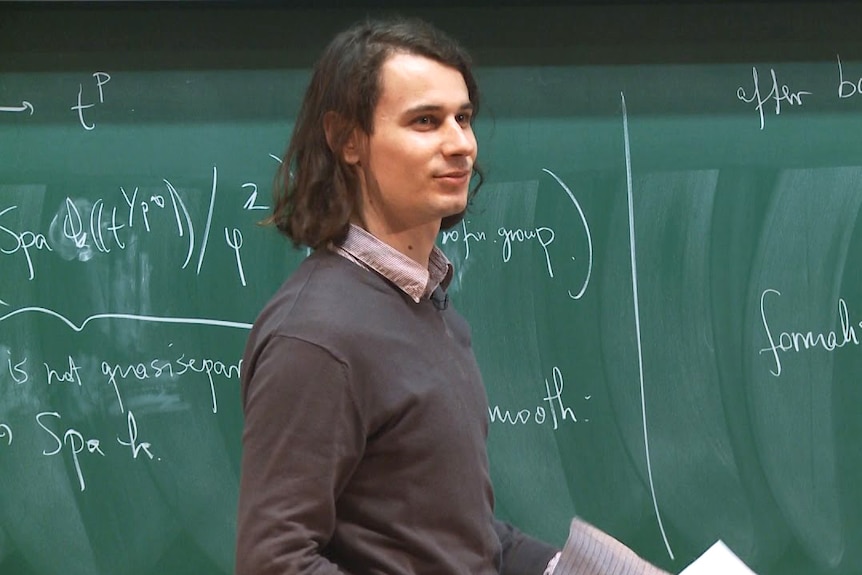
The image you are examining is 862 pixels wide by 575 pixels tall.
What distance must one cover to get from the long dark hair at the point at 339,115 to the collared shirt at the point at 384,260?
15mm

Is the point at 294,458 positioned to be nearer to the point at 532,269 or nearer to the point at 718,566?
the point at 718,566

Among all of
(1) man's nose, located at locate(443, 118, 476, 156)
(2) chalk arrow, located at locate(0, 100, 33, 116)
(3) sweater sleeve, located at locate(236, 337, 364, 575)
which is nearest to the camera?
(3) sweater sleeve, located at locate(236, 337, 364, 575)

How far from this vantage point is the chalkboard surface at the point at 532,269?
1996mm

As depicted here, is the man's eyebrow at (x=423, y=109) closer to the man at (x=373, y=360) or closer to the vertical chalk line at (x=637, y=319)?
the man at (x=373, y=360)

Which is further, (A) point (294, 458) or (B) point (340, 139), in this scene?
(B) point (340, 139)

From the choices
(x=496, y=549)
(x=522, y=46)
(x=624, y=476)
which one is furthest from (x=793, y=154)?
(x=496, y=549)

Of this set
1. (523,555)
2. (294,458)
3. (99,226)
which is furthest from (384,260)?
(99,226)

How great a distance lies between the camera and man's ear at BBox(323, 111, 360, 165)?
43.7 inches

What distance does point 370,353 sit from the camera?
3.20ft

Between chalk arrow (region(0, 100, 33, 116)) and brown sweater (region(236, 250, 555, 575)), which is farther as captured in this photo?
chalk arrow (region(0, 100, 33, 116))

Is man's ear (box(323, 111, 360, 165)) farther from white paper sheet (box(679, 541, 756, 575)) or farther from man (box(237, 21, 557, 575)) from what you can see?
white paper sheet (box(679, 541, 756, 575))

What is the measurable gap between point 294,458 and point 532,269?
3.95ft

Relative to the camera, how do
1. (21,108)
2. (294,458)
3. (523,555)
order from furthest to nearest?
(21,108)
(523,555)
(294,458)

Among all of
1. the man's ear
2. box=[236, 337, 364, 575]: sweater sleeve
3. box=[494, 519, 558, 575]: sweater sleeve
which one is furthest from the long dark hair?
box=[494, 519, 558, 575]: sweater sleeve
